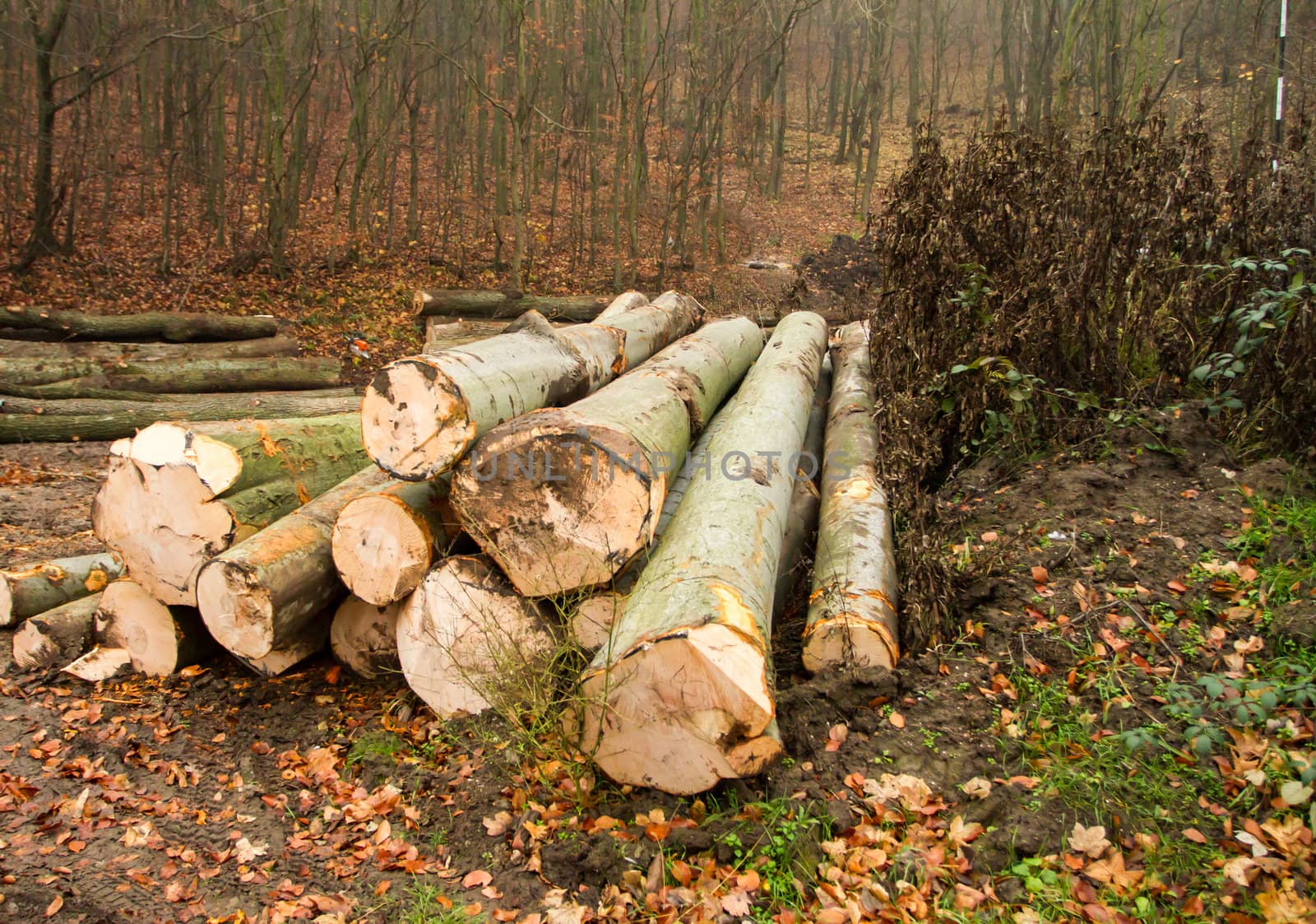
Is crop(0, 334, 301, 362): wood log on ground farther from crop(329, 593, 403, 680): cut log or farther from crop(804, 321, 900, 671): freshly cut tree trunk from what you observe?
crop(804, 321, 900, 671): freshly cut tree trunk

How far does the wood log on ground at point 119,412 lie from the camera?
815 cm

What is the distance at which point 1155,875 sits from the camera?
104 inches

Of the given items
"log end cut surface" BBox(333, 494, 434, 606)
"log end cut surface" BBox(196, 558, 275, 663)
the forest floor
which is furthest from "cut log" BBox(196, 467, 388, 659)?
the forest floor

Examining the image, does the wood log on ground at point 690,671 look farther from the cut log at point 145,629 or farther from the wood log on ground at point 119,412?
the wood log on ground at point 119,412

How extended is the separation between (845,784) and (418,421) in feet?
7.77

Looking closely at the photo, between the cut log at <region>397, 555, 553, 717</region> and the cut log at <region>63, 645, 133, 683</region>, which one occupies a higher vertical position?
the cut log at <region>397, 555, 553, 717</region>

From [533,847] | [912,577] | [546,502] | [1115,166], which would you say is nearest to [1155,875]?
[912,577]

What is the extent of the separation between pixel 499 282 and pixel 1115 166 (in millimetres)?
11524

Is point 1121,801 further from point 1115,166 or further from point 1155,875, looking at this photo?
point 1115,166

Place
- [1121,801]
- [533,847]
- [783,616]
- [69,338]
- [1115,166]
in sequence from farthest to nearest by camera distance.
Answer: [69,338]
[1115,166]
[783,616]
[533,847]
[1121,801]

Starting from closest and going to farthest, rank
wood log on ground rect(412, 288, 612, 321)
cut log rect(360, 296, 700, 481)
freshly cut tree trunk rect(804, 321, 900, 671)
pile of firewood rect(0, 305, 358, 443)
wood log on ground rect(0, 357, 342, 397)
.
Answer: freshly cut tree trunk rect(804, 321, 900, 671) → cut log rect(360, 296, 700, 481) → pile of firewood rect(0, 305, 358, 443) → wood log on ground rect(0, 357, 342, 397) → wood log on ground rect(412, 288, 612, 321)

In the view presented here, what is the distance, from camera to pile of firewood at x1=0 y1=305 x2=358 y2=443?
27.6 feet

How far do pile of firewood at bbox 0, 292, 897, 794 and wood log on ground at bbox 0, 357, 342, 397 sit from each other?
496cm

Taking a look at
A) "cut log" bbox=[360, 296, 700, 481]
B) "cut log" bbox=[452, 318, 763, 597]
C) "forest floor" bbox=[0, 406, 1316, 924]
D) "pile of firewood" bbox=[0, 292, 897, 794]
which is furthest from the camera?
"cut log" bbox=[360, 296, 700, 481]
